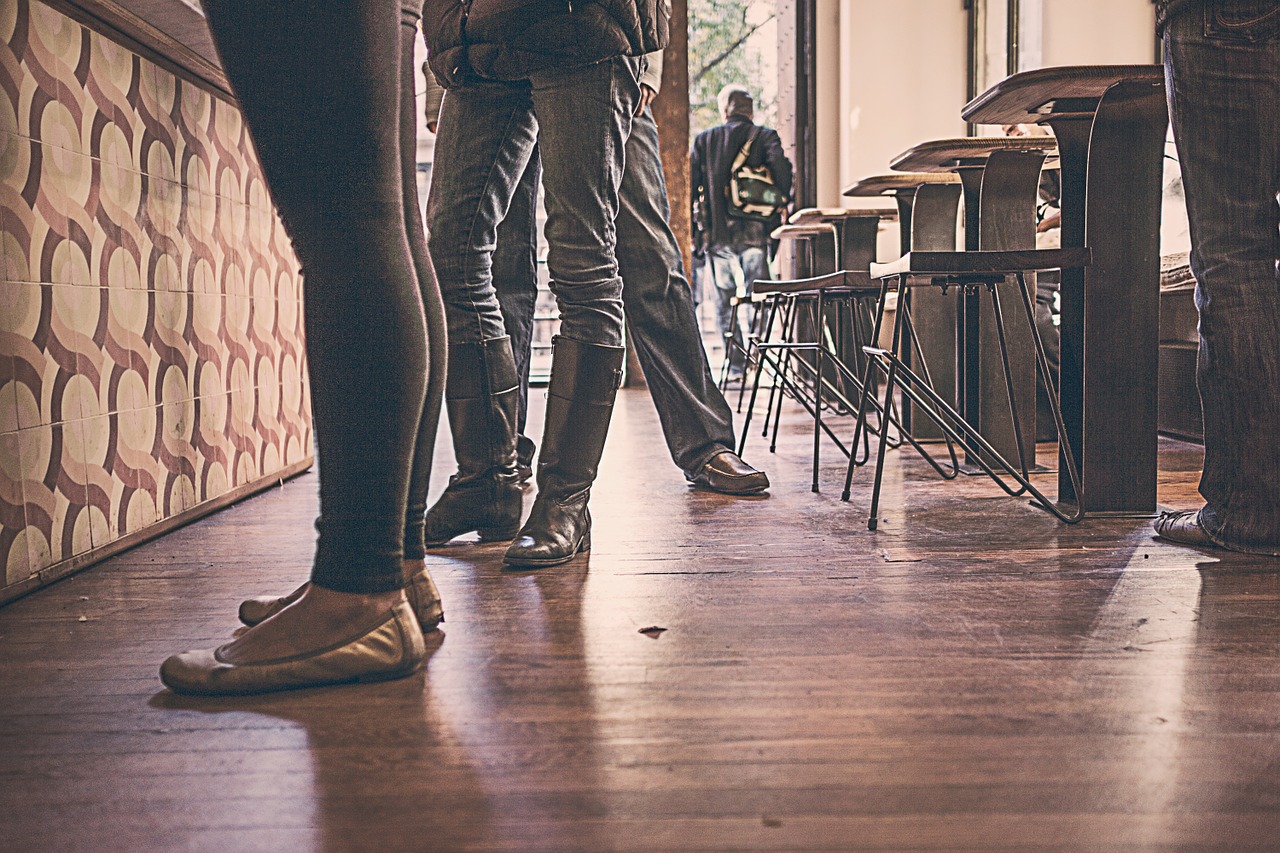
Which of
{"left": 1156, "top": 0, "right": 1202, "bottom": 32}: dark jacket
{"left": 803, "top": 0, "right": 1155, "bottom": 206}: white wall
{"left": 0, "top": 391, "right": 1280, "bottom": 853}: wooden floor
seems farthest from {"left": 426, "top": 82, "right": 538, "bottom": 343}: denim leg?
{"left": 803, "top": 0, "right": 1155, "bottom": 206}: white wall

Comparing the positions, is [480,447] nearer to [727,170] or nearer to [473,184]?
[473,184]

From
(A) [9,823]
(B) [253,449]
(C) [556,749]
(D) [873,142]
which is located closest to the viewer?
(A) [9,823]

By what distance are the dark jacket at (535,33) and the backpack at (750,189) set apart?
15.1 feet

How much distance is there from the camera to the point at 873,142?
6.86m

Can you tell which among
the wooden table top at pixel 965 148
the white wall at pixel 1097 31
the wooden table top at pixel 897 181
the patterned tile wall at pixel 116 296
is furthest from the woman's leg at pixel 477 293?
the white wall at pixel 1097 31

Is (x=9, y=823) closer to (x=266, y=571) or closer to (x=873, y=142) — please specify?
(x=266, y=571)

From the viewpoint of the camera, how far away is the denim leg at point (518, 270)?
7.28 ft

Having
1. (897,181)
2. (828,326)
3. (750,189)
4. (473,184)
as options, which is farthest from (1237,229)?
(750,189)

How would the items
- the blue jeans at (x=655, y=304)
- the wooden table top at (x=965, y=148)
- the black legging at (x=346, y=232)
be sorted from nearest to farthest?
the black legging at (x=346, y=232), the blue jeans at (x=655, y=304), the wooden table top at (x=965, y=148)

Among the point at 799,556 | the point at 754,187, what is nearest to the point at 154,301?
the point at 799,556

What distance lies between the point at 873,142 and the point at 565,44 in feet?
18.2

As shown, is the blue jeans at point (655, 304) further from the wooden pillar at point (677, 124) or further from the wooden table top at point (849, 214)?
the wooden pillar at point (677, 124)

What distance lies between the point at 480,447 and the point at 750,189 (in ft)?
15.2

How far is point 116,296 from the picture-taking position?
1885 millimetres
